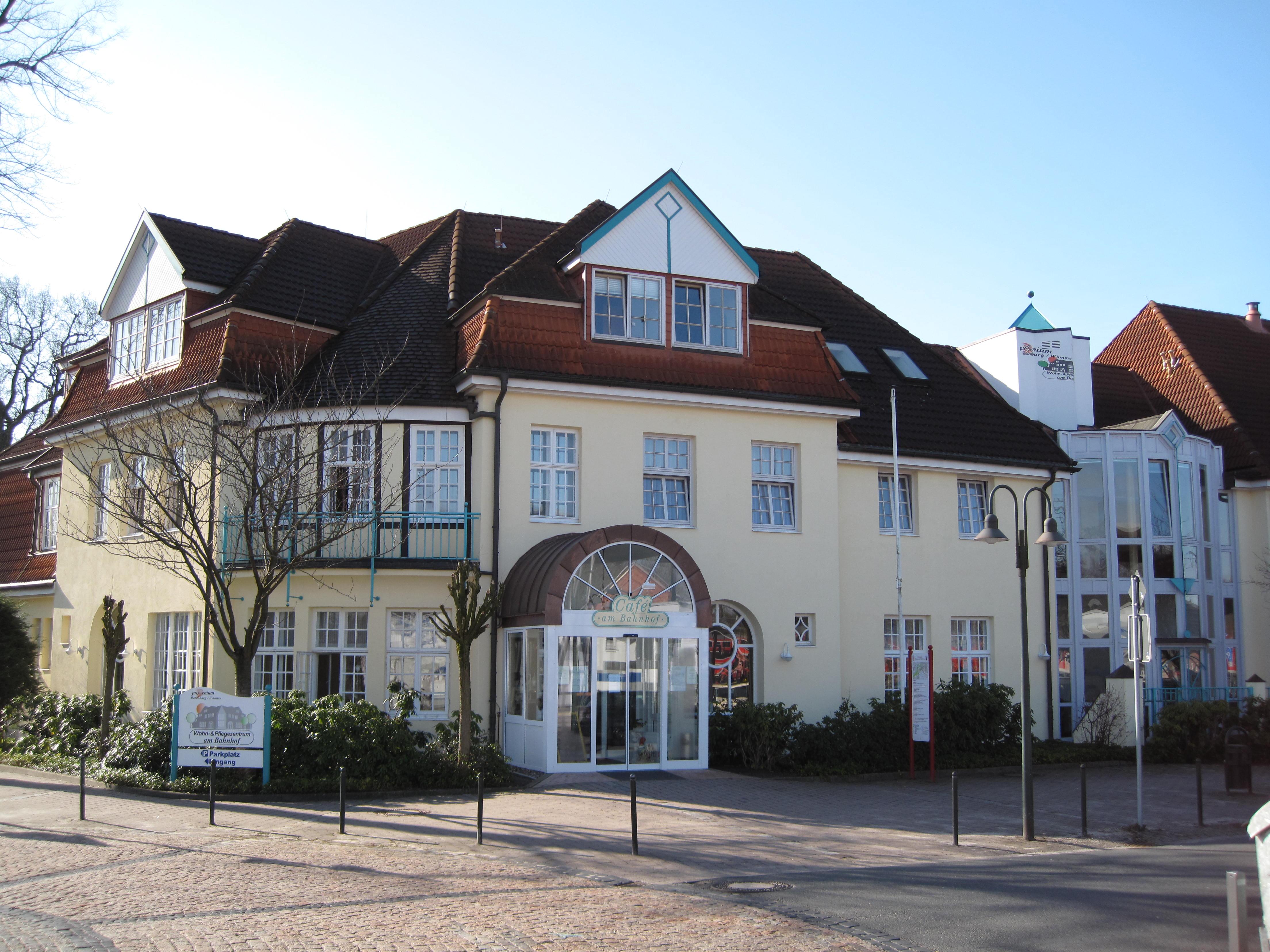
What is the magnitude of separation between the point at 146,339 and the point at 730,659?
13527 mm

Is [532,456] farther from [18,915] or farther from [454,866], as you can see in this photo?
[18,915]

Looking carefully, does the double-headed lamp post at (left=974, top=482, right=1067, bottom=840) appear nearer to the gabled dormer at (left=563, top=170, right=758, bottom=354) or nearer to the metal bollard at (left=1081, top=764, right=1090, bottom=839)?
the metal bollard at (left=1081, top=764, right=1090, bottom=839)

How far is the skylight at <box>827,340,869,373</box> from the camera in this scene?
2552 cm

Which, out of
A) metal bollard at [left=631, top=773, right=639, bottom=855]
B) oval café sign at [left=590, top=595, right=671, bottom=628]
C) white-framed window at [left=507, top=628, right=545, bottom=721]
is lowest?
metal bollard at [left=631, top=773, right=639, bottom=855]

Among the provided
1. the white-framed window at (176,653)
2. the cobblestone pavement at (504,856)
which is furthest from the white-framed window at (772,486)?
the white-framed window at (176,653)

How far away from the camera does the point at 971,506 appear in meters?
25.1

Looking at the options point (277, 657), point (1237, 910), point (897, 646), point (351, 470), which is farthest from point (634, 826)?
point (897, 646)

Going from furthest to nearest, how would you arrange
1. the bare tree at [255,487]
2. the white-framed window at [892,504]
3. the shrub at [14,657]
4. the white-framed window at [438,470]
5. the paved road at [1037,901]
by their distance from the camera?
the white-framed window at [892,504] < the shrub at [14,657] < the white-framed window at [438,470] < the bare tree at [255,487] < the paved road at [1037,901]

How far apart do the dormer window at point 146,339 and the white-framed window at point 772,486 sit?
11.5 meters

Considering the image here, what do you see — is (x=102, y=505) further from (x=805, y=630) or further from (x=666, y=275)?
(x=805, y=630)

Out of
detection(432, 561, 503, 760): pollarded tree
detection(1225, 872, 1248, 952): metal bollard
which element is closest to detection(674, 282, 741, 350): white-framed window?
detection(432, 561, 503, 760): pollarded tree

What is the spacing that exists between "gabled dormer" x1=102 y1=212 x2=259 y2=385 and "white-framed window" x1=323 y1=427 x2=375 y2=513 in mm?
4605

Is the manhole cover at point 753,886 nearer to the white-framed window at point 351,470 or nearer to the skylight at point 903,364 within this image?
the white-framed window at point 351,470

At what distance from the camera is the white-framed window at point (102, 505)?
23266 mm
